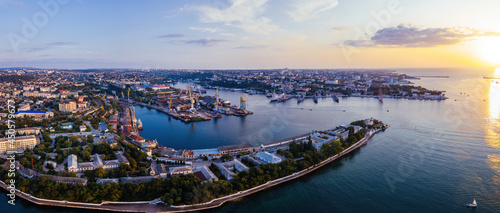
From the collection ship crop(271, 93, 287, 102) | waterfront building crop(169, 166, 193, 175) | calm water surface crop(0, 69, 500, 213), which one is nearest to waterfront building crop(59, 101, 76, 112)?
calm water surface crop(0, 69, 500, 213)

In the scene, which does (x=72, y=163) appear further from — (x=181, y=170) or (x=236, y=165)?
(x=236, y=165)

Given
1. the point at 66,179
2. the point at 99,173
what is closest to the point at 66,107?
the point at 66,179

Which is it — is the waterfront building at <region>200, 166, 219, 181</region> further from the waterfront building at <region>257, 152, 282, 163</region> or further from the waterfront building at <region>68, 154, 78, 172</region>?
the waterfront building at <region>68, 154, 78, 172</region>

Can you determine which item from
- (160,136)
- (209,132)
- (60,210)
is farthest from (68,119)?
(60,210)

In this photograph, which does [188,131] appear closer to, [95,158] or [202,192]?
[95,158]

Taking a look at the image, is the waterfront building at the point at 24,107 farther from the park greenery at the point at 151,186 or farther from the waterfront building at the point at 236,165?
the waterfront building at the point at 236,165

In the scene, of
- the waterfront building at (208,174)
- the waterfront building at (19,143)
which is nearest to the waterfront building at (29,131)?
the waterfront building at (19,143)
